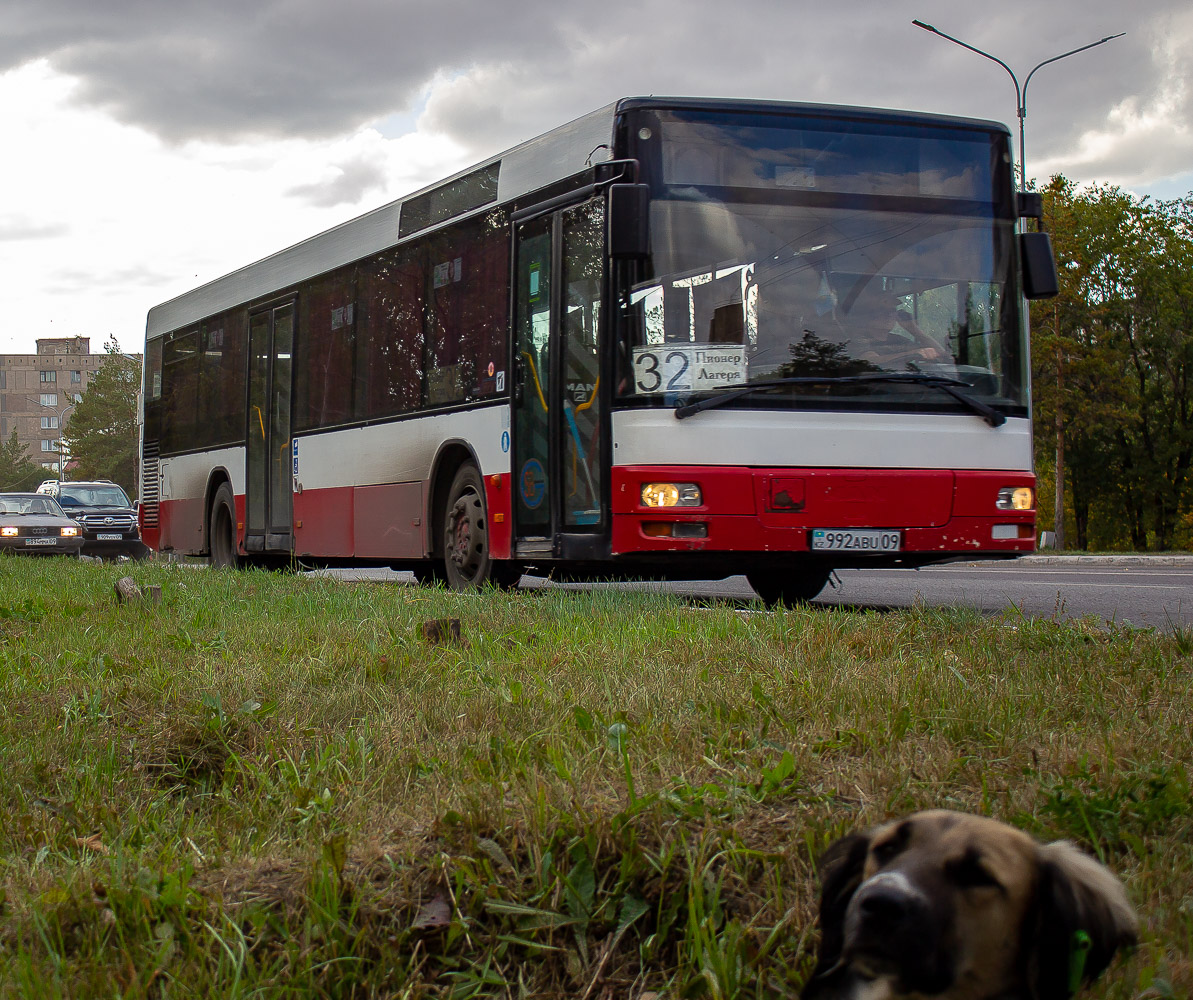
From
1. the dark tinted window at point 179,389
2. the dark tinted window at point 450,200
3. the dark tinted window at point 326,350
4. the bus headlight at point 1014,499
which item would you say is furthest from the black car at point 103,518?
the bus headlight at point 1014,499

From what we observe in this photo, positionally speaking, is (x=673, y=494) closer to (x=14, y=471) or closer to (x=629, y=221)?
(x=629, y=221)

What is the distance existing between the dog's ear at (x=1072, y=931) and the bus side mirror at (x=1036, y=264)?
7.75 m

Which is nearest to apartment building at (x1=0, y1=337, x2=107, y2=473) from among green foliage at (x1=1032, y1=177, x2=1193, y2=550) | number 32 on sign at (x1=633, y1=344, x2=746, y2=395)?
green foliage at (x1=1032, y1=177, x2=1193, y2=550)

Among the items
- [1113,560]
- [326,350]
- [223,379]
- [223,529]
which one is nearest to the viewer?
[326,350]

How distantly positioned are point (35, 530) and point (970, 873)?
26.5m


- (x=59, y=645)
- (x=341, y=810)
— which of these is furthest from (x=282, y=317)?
(x=341, y=810)

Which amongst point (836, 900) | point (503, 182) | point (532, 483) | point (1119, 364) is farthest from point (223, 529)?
point (1119, 364)

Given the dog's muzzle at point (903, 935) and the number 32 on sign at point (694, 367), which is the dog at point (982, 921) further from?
the number 32 on sign at point (694, 367)

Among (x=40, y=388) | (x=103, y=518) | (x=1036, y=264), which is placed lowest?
(x=103, y=518)

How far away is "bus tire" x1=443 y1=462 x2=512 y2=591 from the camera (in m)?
10.7

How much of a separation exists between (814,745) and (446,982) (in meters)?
1.29

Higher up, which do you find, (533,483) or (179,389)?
(179,389)

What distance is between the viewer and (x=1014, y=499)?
920cm

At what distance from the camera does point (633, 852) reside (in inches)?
108
